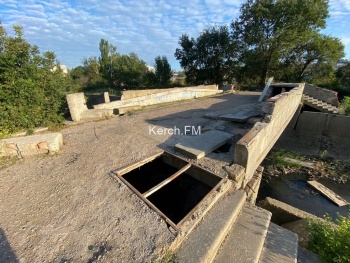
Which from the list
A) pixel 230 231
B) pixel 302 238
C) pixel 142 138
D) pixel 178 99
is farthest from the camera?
pixel 178 99

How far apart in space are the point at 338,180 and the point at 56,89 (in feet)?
35.0

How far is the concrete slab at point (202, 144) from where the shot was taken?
358 cm

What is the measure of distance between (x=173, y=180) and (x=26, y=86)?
5.08 meters

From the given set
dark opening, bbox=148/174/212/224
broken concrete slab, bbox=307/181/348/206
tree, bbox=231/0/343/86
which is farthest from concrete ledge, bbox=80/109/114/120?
tree, bbox=231/0/343/86

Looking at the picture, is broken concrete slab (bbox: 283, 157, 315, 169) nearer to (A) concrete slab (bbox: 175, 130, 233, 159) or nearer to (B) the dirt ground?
(A) concrete slab (bbox: 175, 130, 233, 159)

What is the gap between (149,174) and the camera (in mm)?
4445

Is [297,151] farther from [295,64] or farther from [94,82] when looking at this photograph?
[94,82]

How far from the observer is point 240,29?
2092 cm

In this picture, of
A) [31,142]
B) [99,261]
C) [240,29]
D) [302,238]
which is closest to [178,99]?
[31,142]

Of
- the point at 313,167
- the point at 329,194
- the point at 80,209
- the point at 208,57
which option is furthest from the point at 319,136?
the point at 208,57

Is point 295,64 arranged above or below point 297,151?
above

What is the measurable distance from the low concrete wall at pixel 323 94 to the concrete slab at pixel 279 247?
10.5 metres

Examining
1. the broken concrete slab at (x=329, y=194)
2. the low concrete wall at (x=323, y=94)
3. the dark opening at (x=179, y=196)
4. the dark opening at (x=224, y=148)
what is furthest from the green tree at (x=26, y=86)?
the low concrete wall at (x=323, y=94)

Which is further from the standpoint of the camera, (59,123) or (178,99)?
(178,99)
